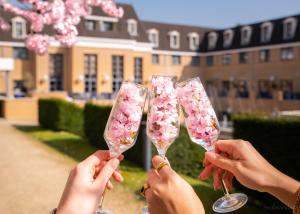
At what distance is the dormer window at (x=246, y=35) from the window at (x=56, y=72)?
58.8ft

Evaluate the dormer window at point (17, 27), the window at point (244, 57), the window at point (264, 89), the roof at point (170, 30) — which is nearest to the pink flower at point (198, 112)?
the window at point (264, 89)

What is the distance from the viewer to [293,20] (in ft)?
116

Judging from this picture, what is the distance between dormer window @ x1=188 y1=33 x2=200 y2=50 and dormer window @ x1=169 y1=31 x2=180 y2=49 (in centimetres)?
162

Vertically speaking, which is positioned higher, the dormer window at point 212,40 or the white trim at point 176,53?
the dormer window at point 212,40

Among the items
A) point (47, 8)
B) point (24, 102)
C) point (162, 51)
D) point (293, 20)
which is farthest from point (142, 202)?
point (162, 51)

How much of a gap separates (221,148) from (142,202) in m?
5.07

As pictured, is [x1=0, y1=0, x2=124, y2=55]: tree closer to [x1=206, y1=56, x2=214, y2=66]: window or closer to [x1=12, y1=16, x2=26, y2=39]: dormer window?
[x1=12, y1=16, x2=26, y2=39]: dormer window

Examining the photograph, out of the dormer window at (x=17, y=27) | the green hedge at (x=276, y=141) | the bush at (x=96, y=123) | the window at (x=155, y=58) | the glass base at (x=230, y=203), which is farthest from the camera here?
the window at (x=155, y=58)

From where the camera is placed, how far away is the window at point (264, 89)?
3493 cm

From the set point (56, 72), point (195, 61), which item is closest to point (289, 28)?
point (195, 61)

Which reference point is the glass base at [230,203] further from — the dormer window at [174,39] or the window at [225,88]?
the dormer window at [174,39]

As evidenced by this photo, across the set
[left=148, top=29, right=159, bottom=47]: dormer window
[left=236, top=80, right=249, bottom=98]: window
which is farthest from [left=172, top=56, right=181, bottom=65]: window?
[left=236, top=80, right=249, bottom=98]: window

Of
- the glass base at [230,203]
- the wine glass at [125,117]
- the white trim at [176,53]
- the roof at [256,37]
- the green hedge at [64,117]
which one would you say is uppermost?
the roof at [256,37]

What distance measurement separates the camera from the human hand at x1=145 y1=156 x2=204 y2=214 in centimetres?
154
